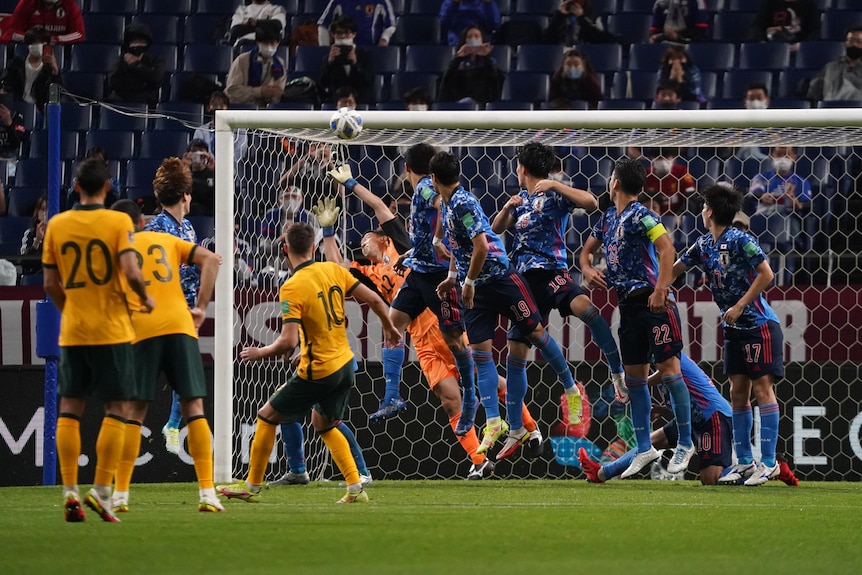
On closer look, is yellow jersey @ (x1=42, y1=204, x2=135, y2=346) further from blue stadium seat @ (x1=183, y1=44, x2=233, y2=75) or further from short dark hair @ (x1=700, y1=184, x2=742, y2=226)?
blue stadium seat @ (x1=183, y1=44, x2=233, y2=75)

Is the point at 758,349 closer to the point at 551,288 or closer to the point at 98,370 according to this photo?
the point at 551,288

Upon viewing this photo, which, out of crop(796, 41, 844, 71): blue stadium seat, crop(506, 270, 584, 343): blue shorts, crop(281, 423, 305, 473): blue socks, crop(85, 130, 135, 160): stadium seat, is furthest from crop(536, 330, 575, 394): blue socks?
crop(796, 41, 844, 71): blue stadium seat

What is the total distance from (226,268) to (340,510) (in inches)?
102

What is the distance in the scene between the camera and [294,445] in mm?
8547

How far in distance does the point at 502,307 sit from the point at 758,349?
1.62 metres

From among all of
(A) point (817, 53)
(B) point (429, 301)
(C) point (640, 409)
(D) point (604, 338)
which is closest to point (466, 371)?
(B) point (429, 301)

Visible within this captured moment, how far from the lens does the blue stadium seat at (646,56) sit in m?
14.0

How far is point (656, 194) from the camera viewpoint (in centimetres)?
1072

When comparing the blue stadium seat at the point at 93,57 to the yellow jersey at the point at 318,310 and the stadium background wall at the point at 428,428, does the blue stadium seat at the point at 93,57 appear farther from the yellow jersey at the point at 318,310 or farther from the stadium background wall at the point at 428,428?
the yellow jersey at the point at 318,310

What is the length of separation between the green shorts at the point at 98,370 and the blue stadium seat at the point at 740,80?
900cm

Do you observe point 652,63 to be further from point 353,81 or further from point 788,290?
point 788,290

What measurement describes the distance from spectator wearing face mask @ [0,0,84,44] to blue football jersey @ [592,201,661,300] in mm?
8052

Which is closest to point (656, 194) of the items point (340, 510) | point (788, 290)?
point (788, 290)

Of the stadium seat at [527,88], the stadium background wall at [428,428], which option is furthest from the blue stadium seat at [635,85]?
the stadium background wall at [428,428]
